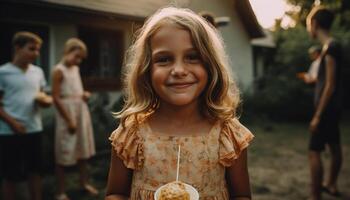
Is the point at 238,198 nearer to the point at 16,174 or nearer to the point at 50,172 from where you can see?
the point at 16,174

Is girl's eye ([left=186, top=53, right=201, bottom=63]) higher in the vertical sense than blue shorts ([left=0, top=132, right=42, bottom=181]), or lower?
higher

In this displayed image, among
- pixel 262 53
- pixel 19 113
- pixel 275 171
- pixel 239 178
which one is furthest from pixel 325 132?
pixel 262 53

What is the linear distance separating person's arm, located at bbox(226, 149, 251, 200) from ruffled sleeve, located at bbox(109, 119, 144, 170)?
39cm

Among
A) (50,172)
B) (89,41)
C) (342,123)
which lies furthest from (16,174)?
(342,123)

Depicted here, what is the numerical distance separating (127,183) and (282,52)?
11.5 m

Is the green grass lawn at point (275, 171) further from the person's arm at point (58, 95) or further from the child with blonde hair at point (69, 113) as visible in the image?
the person's arm at point (58, 95)

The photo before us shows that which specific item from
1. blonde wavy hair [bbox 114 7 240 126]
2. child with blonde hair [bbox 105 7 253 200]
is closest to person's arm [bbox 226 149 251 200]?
child with blonde hair [bbox 105 7 253 200]

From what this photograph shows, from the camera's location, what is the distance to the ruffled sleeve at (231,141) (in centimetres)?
156

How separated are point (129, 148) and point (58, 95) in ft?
9.53

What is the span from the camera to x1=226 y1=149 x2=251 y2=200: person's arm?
160 cm

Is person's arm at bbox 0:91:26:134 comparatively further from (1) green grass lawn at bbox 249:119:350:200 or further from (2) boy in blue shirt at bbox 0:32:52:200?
(1) green grass lawn at bbox 249:119:350:200

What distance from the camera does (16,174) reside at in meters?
3.72

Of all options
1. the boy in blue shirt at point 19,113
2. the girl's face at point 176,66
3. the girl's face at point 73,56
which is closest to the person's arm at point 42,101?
the boy in blue shirt at point 19,113

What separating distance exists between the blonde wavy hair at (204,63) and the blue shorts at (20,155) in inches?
94.1
